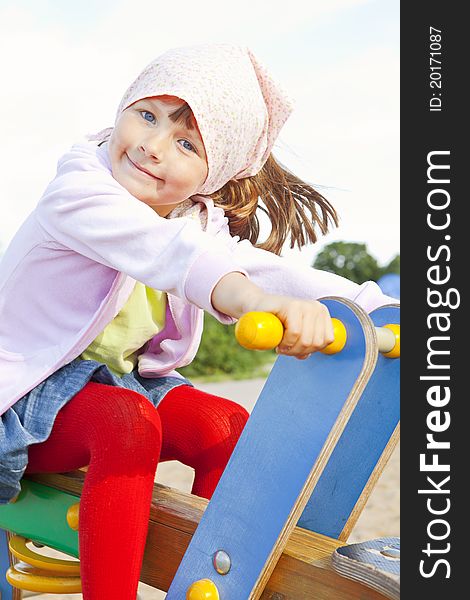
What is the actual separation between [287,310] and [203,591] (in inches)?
18.0

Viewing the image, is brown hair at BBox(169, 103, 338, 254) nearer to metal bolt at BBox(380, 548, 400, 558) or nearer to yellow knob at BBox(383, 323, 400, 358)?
yellow knob at BBox(383, 323, 400, 358)

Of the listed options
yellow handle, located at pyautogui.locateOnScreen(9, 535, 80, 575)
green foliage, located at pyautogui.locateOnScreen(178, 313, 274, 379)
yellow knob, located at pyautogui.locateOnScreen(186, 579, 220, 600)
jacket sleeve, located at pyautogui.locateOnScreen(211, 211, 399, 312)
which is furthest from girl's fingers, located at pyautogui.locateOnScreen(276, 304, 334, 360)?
green foliage, located at pyautogui.locateOnScreen(178, 313, 274, 379)

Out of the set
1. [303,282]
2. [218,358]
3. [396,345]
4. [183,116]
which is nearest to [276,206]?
[303,282]

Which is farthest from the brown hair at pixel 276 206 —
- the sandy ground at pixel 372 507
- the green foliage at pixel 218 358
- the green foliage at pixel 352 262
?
the green foliage at pixel 352 262

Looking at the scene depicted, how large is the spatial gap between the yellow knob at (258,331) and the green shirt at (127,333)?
644mm

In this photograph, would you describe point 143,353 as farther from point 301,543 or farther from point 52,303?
point 301,543

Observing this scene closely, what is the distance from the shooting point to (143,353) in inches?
75.0

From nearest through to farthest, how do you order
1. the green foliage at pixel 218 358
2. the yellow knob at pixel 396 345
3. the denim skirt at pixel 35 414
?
the yellow knob at pixel 396 345 → the denim skirt at pixel 35 414 → the green foliage at pixel 218 358

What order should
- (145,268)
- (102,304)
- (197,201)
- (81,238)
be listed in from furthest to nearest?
(197,201) < (102,304) < (81,238) < (145,268)

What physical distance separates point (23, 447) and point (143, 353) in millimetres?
406

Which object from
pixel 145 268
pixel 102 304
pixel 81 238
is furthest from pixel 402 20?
pixel 102 304

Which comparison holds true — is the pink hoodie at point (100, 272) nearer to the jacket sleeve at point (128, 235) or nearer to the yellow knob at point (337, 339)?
the jacket sleeve at point (128, 235)

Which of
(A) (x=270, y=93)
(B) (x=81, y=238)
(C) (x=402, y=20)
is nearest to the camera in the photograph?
(C) (x=402, y=20)

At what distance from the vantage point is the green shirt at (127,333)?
5.73ft
